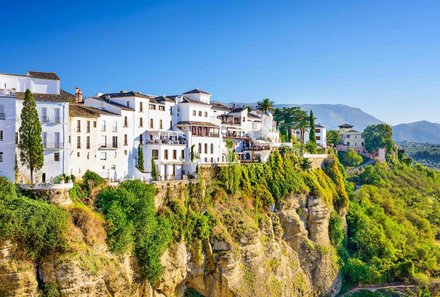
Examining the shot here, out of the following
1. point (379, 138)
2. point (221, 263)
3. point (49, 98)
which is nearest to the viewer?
Result: point (49, 98)

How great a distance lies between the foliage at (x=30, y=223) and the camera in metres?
35.4

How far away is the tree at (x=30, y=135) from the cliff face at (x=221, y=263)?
5974mm

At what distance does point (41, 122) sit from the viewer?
142 ft

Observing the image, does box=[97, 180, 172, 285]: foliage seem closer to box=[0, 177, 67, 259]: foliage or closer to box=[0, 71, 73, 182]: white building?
box=[0, 177, 67, 259]: foliage

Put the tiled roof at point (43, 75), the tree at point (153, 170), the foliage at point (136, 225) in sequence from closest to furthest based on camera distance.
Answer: the foliage at point (136, 225), the tiled roof at point (43, 75), the tree at point (153, 170)

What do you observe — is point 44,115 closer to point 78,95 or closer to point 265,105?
point 78,95

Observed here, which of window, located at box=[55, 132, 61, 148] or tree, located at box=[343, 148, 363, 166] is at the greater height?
window, located at box=[55, 132, 61, 148]

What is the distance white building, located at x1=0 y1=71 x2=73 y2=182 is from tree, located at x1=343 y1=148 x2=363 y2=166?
72484mm

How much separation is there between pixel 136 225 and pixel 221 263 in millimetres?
11196

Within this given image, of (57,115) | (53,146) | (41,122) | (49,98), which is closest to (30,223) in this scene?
(53,146)

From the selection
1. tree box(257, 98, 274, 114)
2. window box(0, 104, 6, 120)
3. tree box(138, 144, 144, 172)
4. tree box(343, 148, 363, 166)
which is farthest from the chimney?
tree box(343, 148, 363, 166)

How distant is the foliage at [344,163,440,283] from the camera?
224 feet

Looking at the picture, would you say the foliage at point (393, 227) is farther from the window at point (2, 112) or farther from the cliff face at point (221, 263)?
the window at point (2, 112)

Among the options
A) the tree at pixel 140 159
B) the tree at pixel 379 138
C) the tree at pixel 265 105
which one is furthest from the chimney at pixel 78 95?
the tree at pixel 379 138
